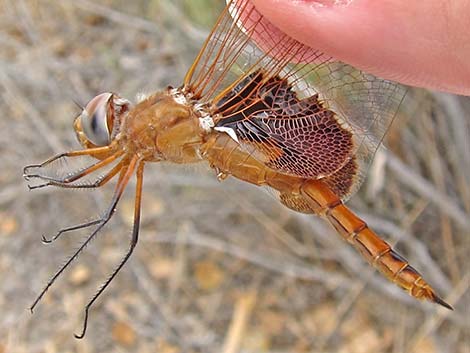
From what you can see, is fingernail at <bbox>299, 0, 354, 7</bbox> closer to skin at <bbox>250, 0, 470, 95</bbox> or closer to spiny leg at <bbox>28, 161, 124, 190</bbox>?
skin at <bbox>250, 0, 470, 95</bbox>

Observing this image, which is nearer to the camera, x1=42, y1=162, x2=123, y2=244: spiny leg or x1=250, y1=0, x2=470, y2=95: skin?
x1=250, y1=0, x2=470, y2=95: skin

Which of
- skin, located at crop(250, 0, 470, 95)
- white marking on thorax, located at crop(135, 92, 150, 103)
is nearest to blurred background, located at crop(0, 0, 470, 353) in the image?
white marking on thorax, located at crop(135, 92, 150, 103)

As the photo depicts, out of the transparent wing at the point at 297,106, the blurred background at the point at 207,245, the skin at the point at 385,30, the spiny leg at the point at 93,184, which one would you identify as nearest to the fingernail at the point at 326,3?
the skin at the point at 385,30

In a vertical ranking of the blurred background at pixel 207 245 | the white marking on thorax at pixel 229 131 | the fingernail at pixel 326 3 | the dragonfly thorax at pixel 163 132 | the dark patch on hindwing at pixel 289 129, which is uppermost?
the fingernail at pixel 326 3

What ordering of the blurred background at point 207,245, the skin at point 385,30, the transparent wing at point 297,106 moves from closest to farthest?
the skin at point 385,30
the transparent wing at point 297,106
the blurred background at point 207,245

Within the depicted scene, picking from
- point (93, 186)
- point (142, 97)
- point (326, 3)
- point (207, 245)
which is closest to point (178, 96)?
point (142, 97)

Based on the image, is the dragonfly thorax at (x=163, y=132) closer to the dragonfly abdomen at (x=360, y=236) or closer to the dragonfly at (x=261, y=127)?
the dragonfly at (x=261, y=127)

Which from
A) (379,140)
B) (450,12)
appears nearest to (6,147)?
(379,140)
